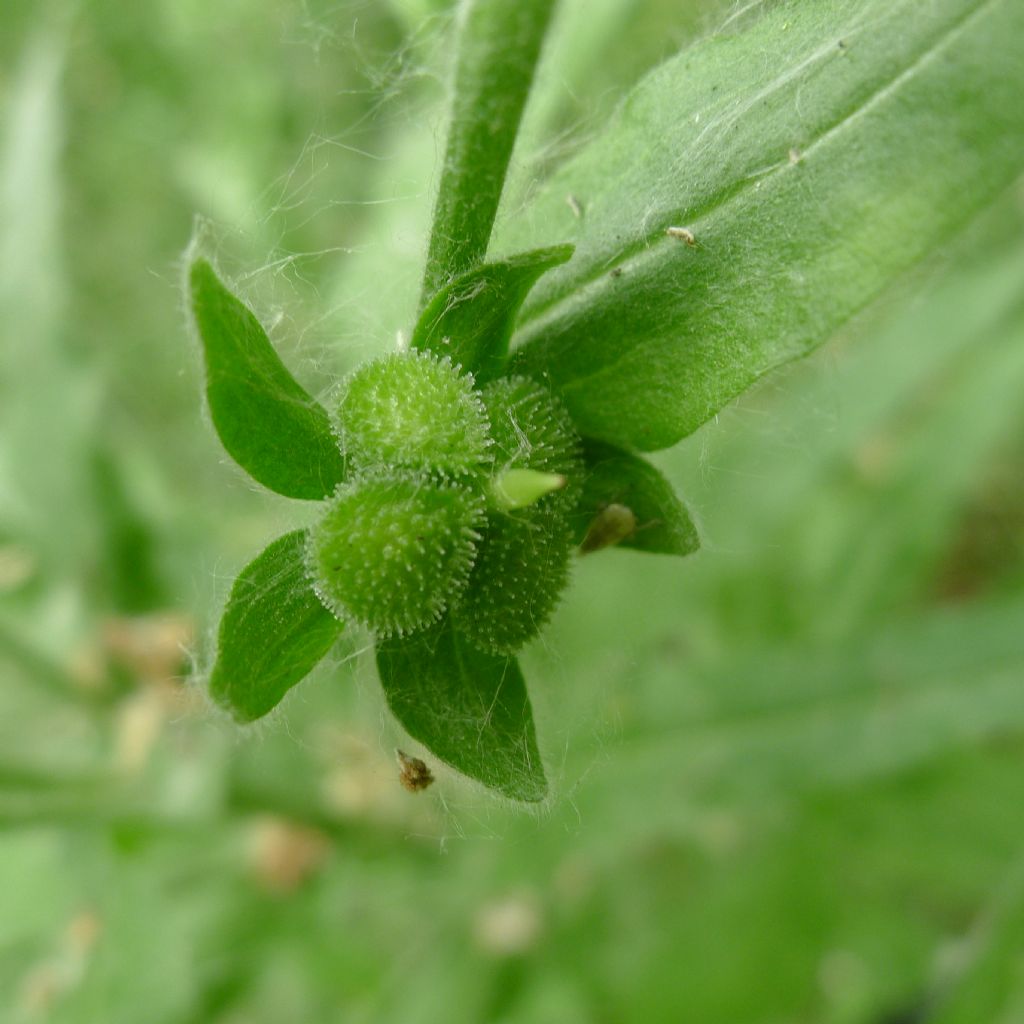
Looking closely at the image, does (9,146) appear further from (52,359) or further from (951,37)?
(951,37)

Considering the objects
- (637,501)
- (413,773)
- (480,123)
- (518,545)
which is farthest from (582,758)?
(480,123)

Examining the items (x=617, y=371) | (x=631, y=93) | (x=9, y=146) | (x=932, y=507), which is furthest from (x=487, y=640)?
(x=9, y=146)

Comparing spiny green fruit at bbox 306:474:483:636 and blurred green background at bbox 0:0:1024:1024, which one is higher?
spiny green fruit at bbox 306:474:483:636

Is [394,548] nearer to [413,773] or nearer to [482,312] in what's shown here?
[482,312]

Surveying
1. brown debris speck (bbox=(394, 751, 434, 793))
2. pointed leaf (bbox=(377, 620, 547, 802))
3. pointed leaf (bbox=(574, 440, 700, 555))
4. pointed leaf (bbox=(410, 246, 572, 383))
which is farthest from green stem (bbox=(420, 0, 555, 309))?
brown debris speck (bbox=(394, 751, 434, 793))

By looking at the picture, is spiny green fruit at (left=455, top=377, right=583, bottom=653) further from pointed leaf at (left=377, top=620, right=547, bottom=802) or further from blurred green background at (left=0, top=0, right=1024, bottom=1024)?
blurred green background at (left=0, top=0, right=1024, bottom=1024)

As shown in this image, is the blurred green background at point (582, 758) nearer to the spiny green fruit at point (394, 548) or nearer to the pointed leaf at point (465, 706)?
the pointed leaf at point (465, 706)
